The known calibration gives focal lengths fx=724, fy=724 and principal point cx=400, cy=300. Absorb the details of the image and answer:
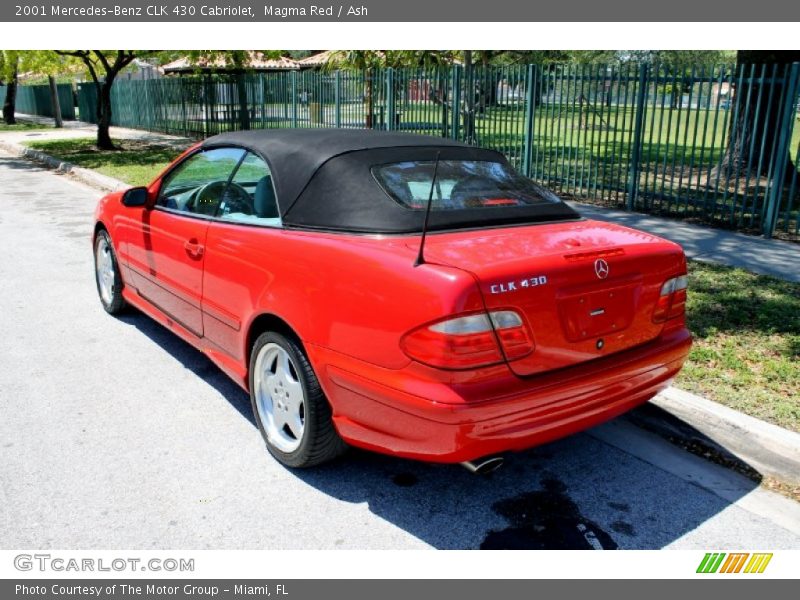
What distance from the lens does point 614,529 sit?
312 cm

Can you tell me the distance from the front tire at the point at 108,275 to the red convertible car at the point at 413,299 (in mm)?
1567

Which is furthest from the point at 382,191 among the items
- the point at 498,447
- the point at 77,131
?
the point at 77,131

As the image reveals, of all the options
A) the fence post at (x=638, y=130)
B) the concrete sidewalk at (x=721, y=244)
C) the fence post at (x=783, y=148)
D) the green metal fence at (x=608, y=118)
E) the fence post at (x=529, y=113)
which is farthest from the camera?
the fence post at (x=529, y=113)

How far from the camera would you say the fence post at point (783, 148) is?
847cm

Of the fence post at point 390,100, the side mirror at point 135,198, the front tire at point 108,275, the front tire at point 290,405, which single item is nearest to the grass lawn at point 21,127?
the fence post at point 390,100

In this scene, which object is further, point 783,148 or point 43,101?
point 43,101

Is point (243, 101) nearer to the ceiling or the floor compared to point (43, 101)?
nearer to the ceiling

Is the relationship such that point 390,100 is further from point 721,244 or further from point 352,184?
point 352,184

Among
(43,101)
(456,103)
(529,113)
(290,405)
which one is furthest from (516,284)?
(43,101)

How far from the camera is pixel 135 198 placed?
4.84 meters

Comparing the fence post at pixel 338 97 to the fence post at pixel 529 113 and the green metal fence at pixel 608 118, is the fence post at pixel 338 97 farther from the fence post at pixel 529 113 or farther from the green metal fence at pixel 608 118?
the fence post at pixel 529 113

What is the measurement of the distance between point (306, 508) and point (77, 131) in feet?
91.4

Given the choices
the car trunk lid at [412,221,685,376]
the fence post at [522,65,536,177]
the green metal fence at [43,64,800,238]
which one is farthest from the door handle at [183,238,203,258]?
the fence post at [522,65,536,177]

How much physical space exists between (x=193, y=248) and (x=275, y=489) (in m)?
1.58
